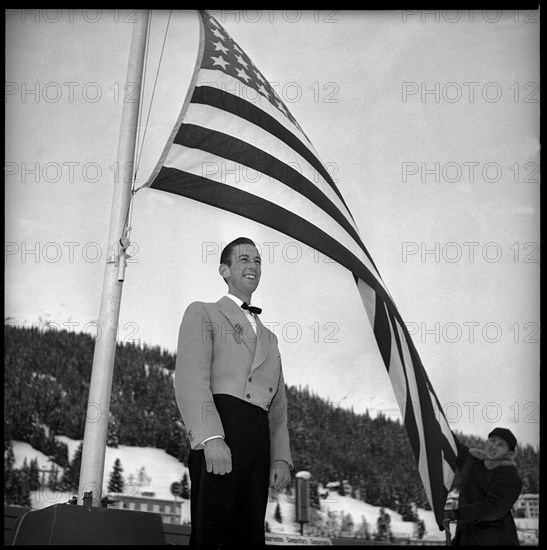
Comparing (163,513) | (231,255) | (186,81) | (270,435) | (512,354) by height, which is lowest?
(163,513)

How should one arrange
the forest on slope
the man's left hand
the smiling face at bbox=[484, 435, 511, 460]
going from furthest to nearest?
1. the forest on slope
2. the smiling face at bbox=[484, 435, 511, 460]
3. the man's left hand

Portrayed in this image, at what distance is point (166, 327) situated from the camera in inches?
161

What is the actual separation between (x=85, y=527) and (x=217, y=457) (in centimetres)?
50

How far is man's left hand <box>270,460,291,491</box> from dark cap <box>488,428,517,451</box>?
2.84ft

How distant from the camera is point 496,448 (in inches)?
145

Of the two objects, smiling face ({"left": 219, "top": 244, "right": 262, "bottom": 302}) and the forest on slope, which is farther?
the forest on slope

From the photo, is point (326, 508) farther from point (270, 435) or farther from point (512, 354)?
point (512, 354)

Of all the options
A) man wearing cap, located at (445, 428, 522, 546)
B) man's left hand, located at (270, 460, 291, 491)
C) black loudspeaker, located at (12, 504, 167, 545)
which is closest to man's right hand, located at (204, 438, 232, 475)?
man's left hand, located at (270, 460, 291, 491)

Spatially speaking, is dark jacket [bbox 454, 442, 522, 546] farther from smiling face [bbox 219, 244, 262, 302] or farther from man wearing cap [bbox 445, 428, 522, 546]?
smiling face [bbox 219, 244, 262, 302]

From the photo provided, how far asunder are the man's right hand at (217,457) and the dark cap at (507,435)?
3.73 feet

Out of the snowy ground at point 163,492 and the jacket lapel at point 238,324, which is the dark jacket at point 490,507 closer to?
the snowy ground at point 163,492

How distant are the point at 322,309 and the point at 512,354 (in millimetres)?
795

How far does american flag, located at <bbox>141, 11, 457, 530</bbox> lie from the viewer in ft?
12.8
